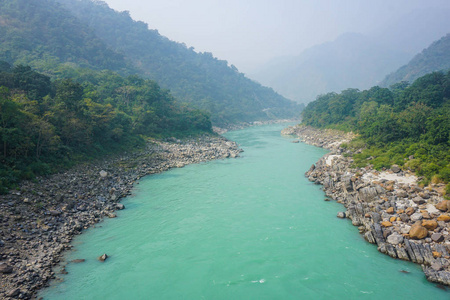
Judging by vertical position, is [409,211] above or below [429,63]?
below

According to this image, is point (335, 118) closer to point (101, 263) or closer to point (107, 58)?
point (101, 263)

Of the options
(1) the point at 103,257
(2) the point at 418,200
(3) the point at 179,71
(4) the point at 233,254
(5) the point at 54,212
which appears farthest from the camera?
(3) the point at 179,71

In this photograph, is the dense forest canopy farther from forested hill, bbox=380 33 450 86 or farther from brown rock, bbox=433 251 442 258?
brown rock, bbox=433 251 442 258

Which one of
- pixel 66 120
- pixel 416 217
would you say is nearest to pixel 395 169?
pixel 416 217

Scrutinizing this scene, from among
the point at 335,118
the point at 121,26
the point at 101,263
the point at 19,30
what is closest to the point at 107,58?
the point at 19,30

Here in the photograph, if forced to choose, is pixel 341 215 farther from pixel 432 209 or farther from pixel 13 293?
pixel 13 293

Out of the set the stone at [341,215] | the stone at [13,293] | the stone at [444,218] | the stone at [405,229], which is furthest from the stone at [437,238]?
the stone at [13,293]
